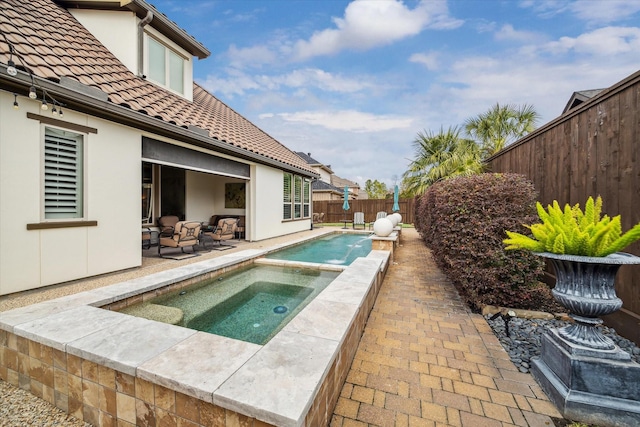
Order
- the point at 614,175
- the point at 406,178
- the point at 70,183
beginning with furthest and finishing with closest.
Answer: the point at 406,178 → the point at 70,183 → the point at 614,175

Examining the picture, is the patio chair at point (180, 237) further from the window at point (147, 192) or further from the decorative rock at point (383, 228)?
the decorative rock at point (383, 228)

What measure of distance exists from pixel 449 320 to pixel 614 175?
2658 mm

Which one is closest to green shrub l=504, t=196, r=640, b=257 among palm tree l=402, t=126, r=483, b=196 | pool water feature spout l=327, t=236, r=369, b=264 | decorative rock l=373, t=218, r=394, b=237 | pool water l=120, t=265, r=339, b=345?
pool water l=120, t=265, r=339, b=345

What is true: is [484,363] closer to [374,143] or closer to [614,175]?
[614,175]

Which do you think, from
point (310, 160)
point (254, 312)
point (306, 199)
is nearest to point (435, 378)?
point (254, 312)

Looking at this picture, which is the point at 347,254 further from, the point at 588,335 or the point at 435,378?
the point at 588,335

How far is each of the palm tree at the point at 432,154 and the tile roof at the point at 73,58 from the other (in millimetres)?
9432

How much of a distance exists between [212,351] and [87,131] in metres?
4.96

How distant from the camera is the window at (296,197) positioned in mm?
12359

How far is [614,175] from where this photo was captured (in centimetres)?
322

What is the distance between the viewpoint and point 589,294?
7.11 ft

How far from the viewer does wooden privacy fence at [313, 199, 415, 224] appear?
22.5 meters

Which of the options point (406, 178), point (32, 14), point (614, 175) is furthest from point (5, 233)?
point (406, 178)

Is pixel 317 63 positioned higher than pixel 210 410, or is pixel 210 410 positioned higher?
pixel 317 63
